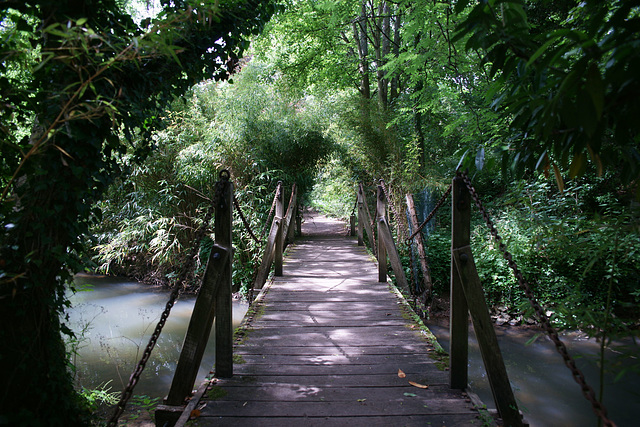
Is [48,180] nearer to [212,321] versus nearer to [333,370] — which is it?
[212,321]

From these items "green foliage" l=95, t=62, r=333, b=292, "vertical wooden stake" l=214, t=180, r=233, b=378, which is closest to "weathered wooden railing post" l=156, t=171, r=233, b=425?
"vertical wooden stake" l=214, t=180, r=233, b=378

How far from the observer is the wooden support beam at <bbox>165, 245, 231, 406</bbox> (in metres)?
2.36

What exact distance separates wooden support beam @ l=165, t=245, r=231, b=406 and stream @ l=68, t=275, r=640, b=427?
1870 mm

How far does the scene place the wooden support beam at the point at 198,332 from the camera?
2.36m

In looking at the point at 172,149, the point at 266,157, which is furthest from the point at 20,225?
the point at 172,149

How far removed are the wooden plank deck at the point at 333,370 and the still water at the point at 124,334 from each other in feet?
6.33

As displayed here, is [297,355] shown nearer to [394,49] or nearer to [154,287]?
[154,287]

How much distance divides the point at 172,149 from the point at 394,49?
674 cm

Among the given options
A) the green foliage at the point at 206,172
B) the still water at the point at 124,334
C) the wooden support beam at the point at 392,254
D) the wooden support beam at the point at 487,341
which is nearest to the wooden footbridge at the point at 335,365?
the wooden support beam at the point at 487,341

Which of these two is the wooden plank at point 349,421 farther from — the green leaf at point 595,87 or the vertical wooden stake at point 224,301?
the green leaf at point 595,87

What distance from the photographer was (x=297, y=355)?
304 cm

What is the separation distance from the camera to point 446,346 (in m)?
6.96

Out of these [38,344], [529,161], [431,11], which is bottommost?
[38,344]

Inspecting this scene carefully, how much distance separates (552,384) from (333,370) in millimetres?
4365
